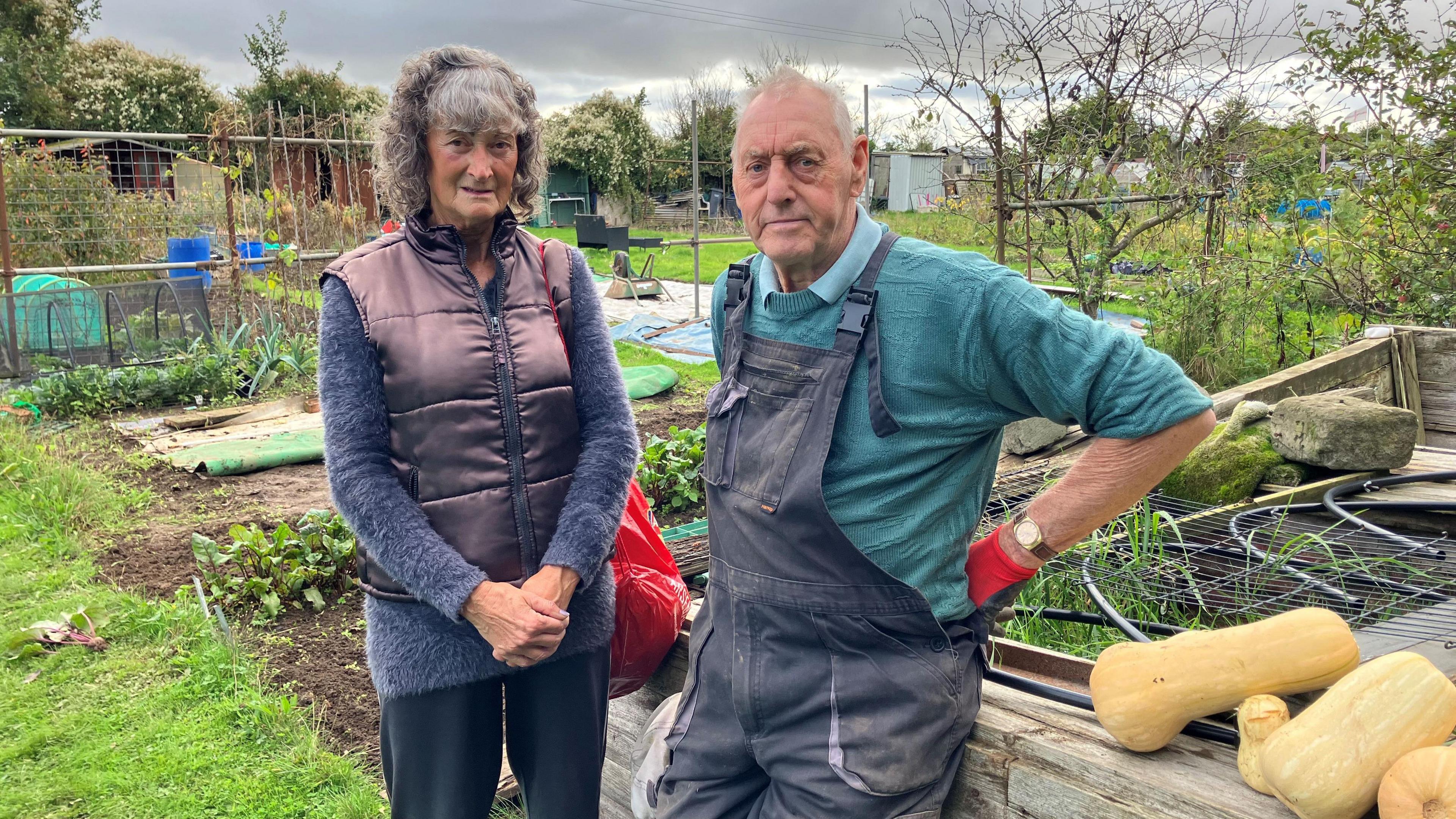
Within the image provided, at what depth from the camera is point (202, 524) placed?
565 cm

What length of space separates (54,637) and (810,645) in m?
3.89

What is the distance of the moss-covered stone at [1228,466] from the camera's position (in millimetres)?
3768

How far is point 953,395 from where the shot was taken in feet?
5.53

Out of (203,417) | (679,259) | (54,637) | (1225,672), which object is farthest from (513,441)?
(679,259)

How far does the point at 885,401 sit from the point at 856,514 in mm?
196

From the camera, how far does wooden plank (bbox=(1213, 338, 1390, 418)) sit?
15.1 ft

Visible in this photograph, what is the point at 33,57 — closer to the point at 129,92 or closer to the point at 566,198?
the point at 129,92

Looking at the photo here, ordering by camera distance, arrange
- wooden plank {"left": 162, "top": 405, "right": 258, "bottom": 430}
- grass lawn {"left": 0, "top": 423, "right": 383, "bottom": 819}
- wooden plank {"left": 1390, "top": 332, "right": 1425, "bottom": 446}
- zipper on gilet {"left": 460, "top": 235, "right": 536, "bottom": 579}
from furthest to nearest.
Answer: wooden plank {"left": 162, "top": 405, "right": 258, "bottom": 430}
wooden plank {"left": 1390, "top": 332, "right": 1425, "bottom": 446}
grass lawn {"left": 0, "top": 423, "right": 383, "bottom": 819}
zipper on gilet {"left": 460, "top": 235, "right": 536, "bottom": 579}

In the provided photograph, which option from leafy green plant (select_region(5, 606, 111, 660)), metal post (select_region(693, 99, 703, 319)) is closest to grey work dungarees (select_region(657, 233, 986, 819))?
leafy green plant (select_region(5, 606, 111, 660))

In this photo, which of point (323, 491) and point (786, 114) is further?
point (323, 491)

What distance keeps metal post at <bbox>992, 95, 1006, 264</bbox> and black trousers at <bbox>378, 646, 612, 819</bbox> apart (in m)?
5.05

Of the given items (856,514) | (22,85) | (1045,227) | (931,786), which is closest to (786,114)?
(856,514)

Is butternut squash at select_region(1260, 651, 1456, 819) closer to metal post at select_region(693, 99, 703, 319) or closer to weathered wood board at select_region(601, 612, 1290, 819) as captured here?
weathered wood board at select_region(601, 612, 1290, 819)

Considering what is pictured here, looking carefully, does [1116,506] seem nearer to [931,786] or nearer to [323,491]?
[931,786]
